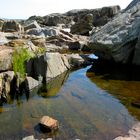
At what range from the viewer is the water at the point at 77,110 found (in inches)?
418

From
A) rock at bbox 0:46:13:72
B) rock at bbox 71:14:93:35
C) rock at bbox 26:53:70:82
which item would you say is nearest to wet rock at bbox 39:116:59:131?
rock at bbox 26:53:70:82

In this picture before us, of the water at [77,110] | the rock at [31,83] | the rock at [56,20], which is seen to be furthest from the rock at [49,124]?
the rock at [56,20]

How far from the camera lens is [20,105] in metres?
13.7

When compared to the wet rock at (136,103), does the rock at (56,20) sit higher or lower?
higher

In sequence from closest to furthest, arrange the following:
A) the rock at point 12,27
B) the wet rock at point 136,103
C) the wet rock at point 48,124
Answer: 1. the wet rock at point 48,124
2. the wet rock at point 136,103
3. the rock at point 12,27

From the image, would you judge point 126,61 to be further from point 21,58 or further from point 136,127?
point 136,127

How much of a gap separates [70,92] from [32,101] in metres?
2.44

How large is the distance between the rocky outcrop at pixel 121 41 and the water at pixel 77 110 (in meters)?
3.09

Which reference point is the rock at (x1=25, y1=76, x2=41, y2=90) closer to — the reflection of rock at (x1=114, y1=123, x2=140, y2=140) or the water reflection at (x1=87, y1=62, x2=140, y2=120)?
the water reflection at (x1=87, y1=62, x2=140, y2=120)

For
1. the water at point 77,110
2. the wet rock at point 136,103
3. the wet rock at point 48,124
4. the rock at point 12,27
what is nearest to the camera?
the wet rock at point 48,124

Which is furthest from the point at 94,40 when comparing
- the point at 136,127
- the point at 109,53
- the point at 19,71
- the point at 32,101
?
the point at 136,127

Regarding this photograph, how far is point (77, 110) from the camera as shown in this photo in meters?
12.9

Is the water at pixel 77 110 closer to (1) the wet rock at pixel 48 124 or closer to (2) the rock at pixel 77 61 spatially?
(1) the wet rock at pixel 48 124

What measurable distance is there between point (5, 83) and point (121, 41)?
8965 mm
